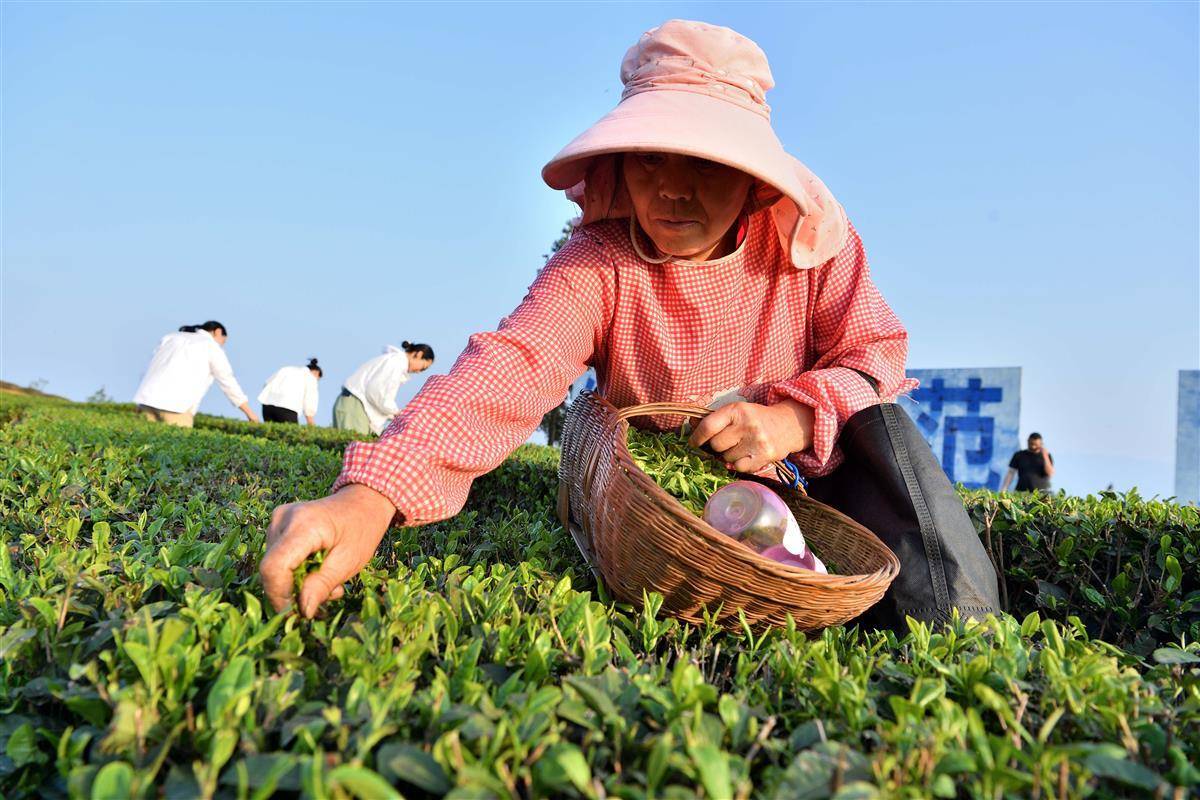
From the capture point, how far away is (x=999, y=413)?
14.8m

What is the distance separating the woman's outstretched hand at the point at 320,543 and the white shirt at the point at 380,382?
9665 millimetres

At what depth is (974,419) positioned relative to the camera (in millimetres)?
15008

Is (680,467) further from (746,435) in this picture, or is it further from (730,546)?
(730,546)

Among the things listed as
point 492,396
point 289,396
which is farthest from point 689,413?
point 289,396

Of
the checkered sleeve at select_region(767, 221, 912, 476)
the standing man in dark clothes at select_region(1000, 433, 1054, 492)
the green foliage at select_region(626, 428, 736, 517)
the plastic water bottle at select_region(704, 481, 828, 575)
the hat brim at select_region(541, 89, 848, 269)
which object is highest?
the hat brim at select_region(541, 89, 848, 269)

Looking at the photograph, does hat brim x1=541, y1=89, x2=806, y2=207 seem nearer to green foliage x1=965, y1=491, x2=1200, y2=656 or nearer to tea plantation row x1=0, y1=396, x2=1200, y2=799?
tea plantation row x1=0, y1=396, x2=1200, y2=799

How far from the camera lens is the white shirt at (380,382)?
11.3m

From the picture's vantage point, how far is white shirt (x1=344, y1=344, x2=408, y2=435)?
11.3 metres

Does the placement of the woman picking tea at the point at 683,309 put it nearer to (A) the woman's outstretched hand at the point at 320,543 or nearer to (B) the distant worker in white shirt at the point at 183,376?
(A) the woman's outstretched hand at the point at 320,543

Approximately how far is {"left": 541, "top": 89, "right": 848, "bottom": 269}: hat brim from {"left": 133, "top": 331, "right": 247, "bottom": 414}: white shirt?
30.3 feet

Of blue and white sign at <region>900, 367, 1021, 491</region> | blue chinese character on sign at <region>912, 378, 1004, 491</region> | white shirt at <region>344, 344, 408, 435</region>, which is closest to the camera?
white shirt at <region>344, 344, 408, 435</region>

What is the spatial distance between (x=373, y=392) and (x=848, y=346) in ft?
30.9

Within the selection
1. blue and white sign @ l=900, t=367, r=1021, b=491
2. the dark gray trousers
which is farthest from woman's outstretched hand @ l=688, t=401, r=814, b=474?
blue and white sign @ l=900, t=367, r=1021, b=491

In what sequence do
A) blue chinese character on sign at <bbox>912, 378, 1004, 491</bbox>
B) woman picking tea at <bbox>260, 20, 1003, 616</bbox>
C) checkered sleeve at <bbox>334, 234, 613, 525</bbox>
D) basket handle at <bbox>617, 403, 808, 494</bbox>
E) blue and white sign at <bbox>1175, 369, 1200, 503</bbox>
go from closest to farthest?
checkered sleeve at <bbox>334, 234, 613, 525</bbox> → woman picking tea at <bbox>260, 20, 1003, 616</bbox> → basket handle at <bbox>617, 403, 808, 494</bbox> → blue and white sign at <bbox>1175, 369, 1200, 503</bbox> → blue chinese character on sign at <bbox>912, 378, 1004, 491</bbox>
